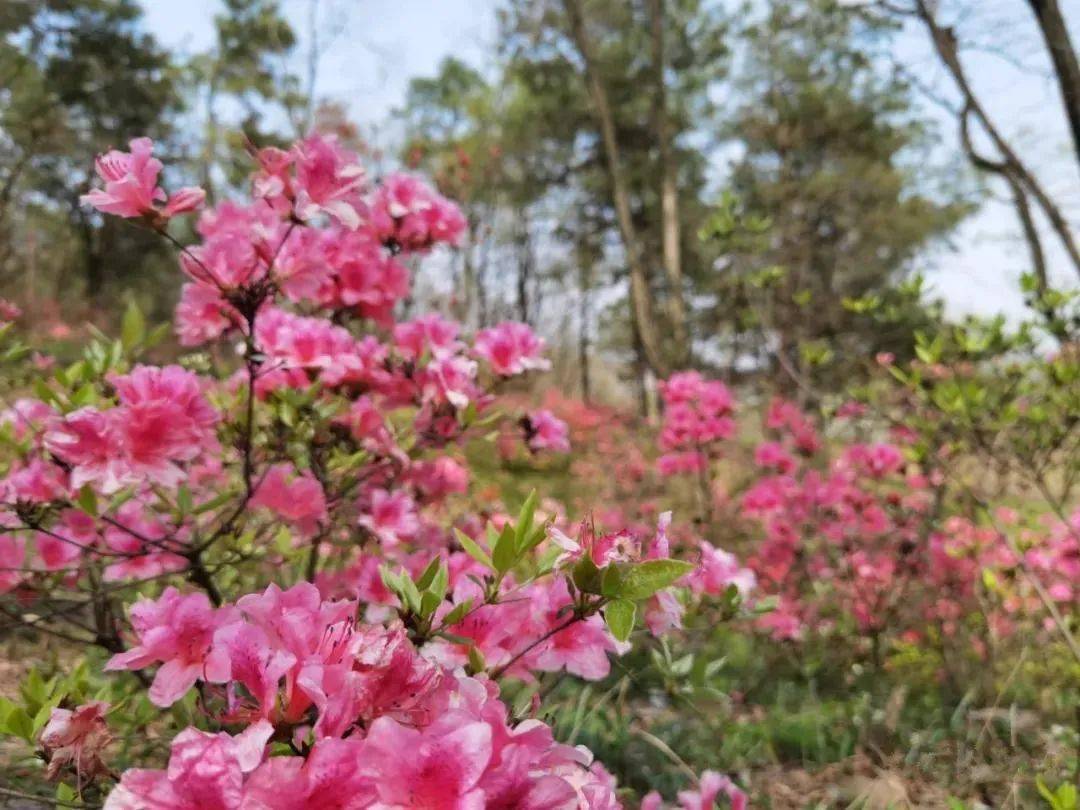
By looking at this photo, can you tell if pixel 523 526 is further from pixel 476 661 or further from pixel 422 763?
pixel 422 763

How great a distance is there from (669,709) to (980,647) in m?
1.74

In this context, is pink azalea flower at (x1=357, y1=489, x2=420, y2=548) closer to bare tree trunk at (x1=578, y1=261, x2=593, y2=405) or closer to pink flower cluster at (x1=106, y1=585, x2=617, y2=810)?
pink flower cluster at (x1=106, y1=585, x2=617, y2=810)

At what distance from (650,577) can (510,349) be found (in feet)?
3.47

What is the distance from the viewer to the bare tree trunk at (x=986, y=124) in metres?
2.83

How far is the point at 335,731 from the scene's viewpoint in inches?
24.9

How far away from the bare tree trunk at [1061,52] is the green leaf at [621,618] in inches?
128

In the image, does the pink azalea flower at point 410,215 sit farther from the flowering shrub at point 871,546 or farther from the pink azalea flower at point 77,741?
the flowering shrub at point 871,546

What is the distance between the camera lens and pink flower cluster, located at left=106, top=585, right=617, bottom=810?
0.58 metres

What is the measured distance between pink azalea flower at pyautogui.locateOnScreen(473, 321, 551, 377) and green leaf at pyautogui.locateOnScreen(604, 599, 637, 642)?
969mm

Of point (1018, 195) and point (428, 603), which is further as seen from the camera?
point (1018, 195)

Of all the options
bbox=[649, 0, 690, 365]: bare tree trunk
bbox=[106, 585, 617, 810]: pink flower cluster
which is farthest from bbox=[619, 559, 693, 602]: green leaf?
bbox=[649, 0, 690, 365]: bare tree trunk

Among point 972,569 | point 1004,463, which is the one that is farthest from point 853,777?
point 972,569

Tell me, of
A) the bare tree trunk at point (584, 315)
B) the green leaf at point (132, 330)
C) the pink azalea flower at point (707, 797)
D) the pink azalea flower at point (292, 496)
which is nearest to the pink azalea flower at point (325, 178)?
the pink azalea flower at point (292, 496)

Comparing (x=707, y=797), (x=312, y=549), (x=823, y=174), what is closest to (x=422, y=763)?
(x=707, y=797)
